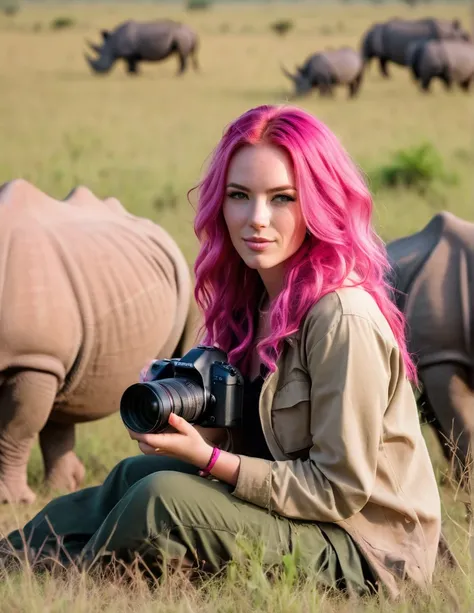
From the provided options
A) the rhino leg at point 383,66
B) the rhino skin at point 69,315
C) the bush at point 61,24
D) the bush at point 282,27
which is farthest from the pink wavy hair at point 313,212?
the bush at point 61,24

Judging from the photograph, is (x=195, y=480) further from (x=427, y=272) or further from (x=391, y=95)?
(x=391, y=95)

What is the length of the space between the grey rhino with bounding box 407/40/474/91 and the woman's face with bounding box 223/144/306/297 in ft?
76.0

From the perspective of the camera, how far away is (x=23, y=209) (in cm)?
509

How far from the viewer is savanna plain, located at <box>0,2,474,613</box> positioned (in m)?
3.00

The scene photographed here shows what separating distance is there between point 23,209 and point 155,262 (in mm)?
711

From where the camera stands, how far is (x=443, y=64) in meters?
25.7

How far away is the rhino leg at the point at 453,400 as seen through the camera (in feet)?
15.6

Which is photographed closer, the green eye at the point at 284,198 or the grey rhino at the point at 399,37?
the green eye at the point at 284,198

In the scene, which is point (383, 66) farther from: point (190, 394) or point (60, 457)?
point (190, 394)

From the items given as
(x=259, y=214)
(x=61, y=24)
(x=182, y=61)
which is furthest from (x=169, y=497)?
(x=61, y=24)

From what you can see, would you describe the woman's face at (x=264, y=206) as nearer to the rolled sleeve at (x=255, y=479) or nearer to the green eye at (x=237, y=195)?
the green eye at (x=237, y=195)

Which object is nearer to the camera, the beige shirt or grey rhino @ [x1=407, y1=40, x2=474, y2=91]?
the beige shirt

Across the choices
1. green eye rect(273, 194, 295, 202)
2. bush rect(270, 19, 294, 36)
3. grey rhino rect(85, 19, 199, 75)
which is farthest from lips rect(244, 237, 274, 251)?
bush rect(270, 19, 294, 36)

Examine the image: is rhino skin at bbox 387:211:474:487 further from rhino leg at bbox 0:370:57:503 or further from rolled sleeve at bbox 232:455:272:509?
rolled sleeve at bbox 232:455:272:509
